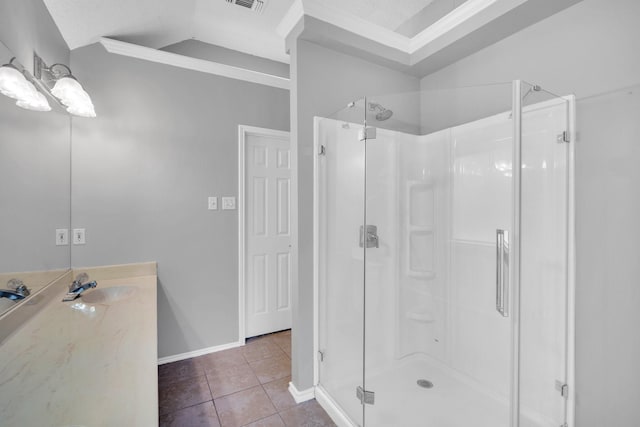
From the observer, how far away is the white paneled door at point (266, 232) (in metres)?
2.76

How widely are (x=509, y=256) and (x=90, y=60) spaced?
3.01 meters

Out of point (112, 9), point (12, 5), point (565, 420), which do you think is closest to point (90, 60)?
point (112, 9)

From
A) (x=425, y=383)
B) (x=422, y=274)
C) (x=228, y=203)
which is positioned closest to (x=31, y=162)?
(x=228, y=203)

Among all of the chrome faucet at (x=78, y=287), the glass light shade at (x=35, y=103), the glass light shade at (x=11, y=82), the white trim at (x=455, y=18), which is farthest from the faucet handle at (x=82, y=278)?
the white trim at (x=455, y=18)

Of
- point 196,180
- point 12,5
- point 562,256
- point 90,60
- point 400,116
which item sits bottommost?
point 562,256

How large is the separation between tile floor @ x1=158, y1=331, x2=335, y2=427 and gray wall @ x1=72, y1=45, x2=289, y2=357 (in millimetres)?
210

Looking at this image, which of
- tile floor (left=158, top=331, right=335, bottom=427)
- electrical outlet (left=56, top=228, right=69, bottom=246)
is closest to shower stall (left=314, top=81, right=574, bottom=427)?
tile floor (left=158, top=331, right=335, bottom=427)

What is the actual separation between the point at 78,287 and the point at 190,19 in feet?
7.02

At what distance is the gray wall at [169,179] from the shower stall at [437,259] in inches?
41.0

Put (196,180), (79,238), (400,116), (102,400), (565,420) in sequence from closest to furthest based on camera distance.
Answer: (102,400)
(565,420)
(400,116)
(79,238)
(196,180)

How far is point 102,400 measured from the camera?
27.9 inches

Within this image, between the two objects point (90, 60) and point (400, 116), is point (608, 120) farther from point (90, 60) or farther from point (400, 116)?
point (90, 60)

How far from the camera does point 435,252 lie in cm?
189

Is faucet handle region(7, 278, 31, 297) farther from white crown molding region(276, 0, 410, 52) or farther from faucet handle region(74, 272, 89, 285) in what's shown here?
white crown molding region(276, 0, 410, 52)
